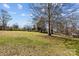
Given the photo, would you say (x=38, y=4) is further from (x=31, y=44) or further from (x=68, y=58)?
(x=68, y=58)

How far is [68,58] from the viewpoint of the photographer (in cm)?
236

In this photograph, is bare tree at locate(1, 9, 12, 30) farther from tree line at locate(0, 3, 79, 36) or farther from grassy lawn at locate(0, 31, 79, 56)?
grassy lawn at locate(0, 31, 79, 56)

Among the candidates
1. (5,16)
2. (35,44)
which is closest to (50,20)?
(35,44)

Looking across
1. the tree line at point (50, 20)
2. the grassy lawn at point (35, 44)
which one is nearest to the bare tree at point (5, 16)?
the tree line at point (50, 20)

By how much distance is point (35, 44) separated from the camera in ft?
7.90

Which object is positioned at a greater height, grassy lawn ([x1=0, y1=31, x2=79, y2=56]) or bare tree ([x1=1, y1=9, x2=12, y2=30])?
bare tree ([x1=1, y1=9, x2=12, y2=30])

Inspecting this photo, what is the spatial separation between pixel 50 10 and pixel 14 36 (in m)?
0.49

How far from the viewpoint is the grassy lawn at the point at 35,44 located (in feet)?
7.79

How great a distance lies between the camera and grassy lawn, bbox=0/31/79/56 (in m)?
2.37

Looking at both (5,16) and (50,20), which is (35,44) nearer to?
(50,20)

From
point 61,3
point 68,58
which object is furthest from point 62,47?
point 61,3

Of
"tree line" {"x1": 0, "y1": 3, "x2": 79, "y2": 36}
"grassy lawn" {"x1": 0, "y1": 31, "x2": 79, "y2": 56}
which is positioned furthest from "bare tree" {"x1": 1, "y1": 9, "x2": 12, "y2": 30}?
"grassy lawn" {"x1": 0, "y1": 31, "x2": 79, "y2": 56}

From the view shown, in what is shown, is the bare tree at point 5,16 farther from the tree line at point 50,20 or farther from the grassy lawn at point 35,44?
the grassy lawn at point 35,44

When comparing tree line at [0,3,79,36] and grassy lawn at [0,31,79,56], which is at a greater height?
tree line at [0,3,79,36]
